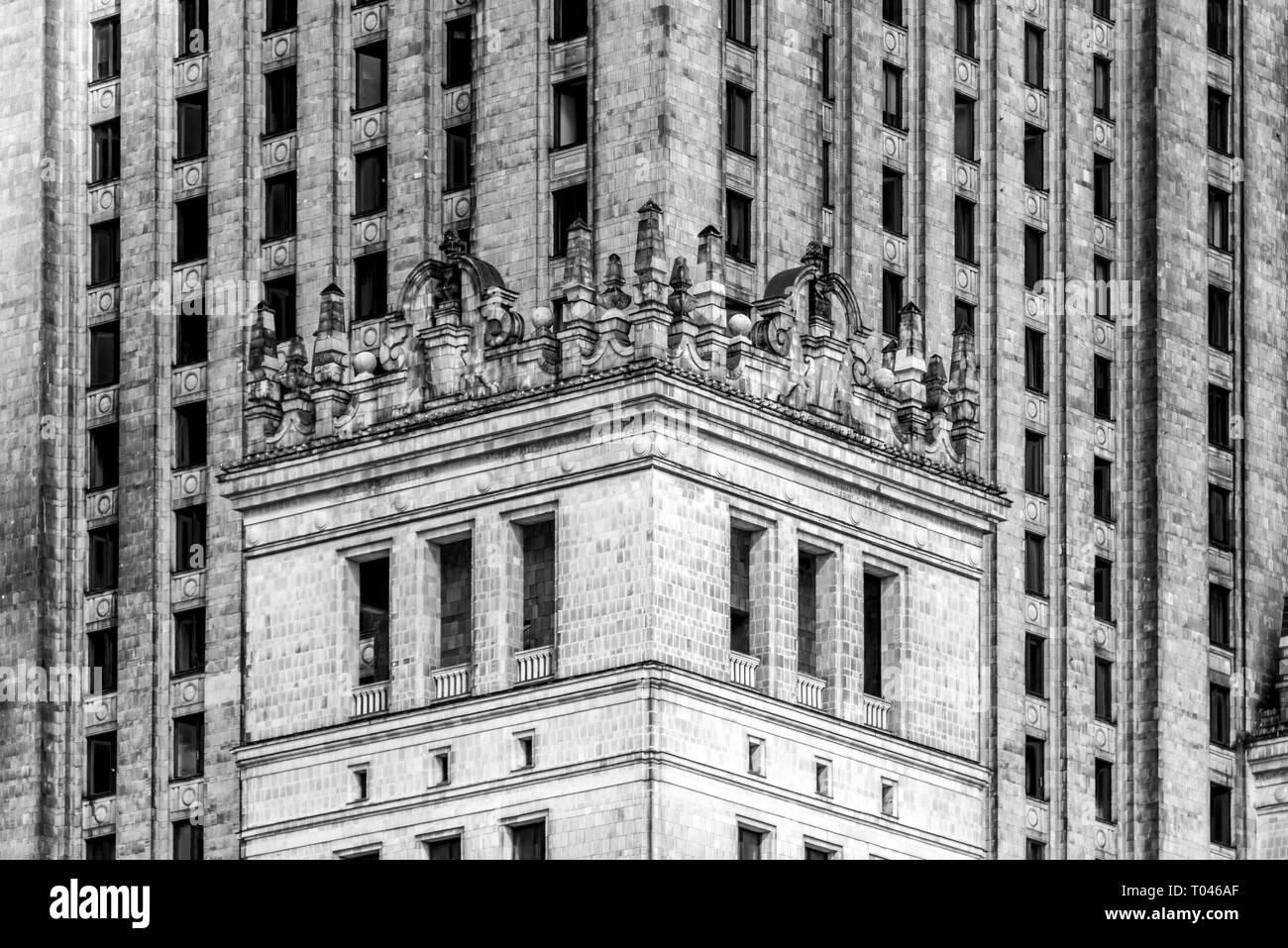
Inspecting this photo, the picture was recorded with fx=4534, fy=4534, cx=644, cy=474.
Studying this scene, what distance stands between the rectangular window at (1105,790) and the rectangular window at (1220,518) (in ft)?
22.9

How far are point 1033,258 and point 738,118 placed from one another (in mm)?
15590

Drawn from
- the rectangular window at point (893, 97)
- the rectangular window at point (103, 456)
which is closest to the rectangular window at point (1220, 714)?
the rectangular window at point (893, 97)

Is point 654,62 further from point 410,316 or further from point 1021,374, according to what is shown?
point 1021,374

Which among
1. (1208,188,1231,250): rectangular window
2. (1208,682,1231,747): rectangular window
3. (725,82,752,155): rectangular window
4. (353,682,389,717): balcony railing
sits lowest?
(353,682,389,717): balcony railing

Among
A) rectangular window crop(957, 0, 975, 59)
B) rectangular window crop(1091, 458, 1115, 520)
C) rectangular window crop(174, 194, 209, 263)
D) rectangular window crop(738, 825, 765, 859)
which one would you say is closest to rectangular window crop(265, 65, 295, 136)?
rectangular window crop(174, 194, 209, 263)

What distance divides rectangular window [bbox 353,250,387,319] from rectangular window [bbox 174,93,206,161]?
687 cm

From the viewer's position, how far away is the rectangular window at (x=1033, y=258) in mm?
106438

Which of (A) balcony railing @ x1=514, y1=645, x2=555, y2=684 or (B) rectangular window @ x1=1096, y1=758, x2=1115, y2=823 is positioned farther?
(B) rectangular window @ x1=1096, y1=758, x2=1115, y2=823

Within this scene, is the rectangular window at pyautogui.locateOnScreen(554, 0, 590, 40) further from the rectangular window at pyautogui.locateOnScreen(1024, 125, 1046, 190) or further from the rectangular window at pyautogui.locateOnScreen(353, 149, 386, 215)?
the rectangular window at pyautogui.locateOnScreen(1024, 125, 1046, 190)

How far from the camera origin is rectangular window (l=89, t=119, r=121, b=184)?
343 ft

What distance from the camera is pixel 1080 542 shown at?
349ft

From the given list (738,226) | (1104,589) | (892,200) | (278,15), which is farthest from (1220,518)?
(278,15)
